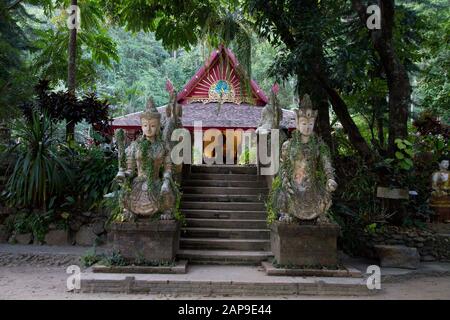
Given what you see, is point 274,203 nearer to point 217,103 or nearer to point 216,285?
point 216,285

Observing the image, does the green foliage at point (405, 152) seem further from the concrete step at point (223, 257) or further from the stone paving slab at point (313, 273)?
the concrete step at point (223, 257)

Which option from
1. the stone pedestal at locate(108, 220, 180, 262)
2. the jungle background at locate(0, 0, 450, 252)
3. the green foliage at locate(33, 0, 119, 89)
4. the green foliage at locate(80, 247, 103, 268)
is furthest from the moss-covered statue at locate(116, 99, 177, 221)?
the green foliage at locate(33, 0, 119, 89)

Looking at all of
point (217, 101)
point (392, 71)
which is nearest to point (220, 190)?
point (392, 71)

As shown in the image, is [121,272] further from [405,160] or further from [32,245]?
[405,160]

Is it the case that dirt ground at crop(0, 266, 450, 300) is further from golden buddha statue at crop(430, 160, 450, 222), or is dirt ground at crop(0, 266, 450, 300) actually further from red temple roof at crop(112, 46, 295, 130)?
red temple roof at crop(112, 46, 295, 130)

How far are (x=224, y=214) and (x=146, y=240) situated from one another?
1.88 m

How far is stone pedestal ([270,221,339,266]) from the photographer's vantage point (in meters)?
5.84

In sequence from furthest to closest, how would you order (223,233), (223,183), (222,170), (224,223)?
(222,170), (223,183), (224,223), (223,233)

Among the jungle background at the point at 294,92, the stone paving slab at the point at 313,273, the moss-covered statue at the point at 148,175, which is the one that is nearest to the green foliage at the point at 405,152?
the jungle background at the point at 294,92

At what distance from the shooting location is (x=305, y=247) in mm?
5855

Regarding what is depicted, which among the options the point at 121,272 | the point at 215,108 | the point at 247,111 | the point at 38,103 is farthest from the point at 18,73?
the point at 121,272

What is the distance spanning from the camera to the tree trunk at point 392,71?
7.75m

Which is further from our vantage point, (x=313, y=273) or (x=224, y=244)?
(x=224, y=244)

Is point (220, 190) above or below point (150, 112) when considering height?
below
